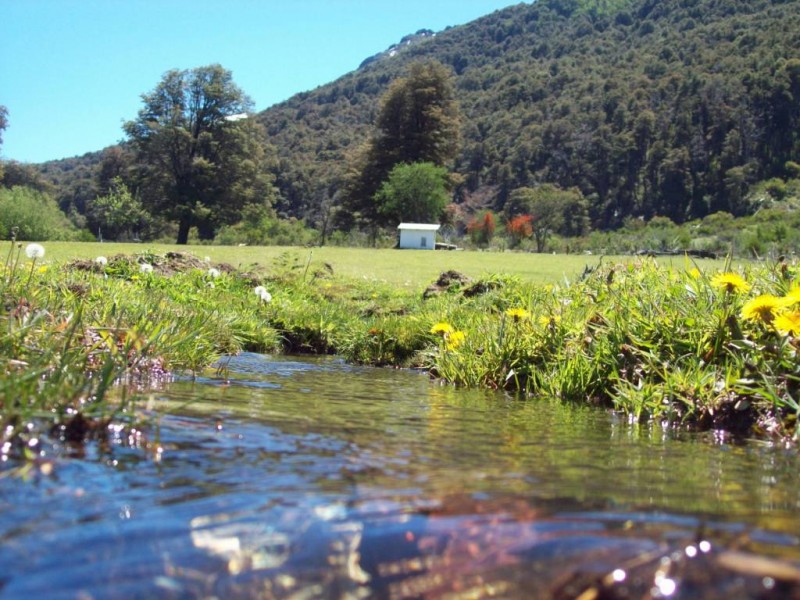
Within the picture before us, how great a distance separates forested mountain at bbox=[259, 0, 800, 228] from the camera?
9412 cm

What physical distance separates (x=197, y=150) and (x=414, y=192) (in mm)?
17215

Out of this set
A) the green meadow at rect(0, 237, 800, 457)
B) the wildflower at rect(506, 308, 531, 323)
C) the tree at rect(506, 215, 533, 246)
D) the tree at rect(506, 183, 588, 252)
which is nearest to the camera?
the green meadow at rect(0, 237, 800, 457)

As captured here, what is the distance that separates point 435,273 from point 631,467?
602 inches

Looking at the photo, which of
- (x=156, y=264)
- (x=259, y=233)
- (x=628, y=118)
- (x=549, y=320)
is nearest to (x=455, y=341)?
(x=549, y=320)

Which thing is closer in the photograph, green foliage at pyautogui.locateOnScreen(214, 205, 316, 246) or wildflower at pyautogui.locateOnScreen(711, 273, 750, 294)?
wildflower at pyautogui.locateOnScreen(711, 273, 750, 294)

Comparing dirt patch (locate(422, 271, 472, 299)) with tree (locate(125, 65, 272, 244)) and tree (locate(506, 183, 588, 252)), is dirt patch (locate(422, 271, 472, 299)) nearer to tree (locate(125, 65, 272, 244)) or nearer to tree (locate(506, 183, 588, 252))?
tree (locate(125, 65, 272, 244))

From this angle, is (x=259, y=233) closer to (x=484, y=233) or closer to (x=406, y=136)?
(x=406, y=136)

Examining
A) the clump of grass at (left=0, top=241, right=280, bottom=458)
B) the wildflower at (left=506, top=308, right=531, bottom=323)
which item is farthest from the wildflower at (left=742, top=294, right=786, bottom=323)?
the clump of grass at (left=0, top=241, right=280, bottom=458)

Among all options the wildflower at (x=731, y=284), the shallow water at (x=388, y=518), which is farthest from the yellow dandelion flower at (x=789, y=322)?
the shallow water at (x=388, y=518)

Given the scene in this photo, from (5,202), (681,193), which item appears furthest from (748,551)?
(681,193)

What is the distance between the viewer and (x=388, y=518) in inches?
65.8

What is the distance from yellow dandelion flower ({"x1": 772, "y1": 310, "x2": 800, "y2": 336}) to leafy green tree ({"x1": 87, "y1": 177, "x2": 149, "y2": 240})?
57134mm

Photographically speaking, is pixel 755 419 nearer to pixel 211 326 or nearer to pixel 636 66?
pixel 211 326

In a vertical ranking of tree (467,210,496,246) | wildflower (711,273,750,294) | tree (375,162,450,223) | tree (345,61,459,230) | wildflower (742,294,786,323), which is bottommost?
wildflower (742,294,786,323)
